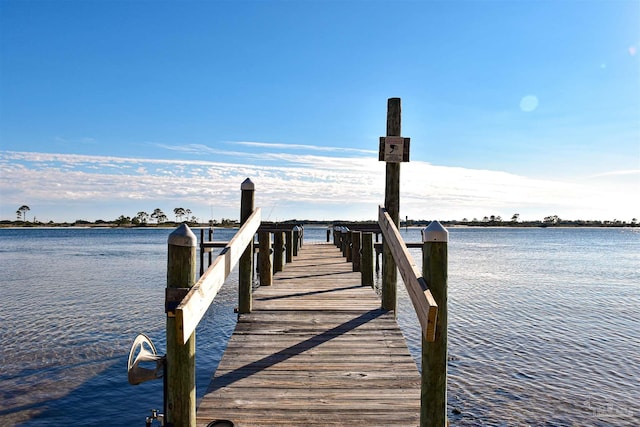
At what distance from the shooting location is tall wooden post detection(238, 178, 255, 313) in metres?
6.38

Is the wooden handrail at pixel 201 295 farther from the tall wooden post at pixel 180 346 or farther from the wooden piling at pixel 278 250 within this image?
the wooden piling at pixel 278 250

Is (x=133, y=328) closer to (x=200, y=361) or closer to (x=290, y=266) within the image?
(x=200, y=361)

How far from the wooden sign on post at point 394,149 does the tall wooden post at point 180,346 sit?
4.11m

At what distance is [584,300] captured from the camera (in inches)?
791

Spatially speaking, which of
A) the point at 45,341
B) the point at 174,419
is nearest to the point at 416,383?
the point at 174,419

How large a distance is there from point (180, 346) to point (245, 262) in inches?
118

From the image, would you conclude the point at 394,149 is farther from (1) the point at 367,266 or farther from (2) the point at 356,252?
(2) the point at 356,252

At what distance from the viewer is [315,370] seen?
482cm

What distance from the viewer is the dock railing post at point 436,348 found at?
3.44 meters

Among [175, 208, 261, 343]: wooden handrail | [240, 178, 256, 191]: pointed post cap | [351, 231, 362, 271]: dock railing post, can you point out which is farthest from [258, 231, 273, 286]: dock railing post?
[175, 208, 261, 343]: wooden handrail

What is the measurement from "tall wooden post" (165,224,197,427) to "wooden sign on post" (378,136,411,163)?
4.11 metres

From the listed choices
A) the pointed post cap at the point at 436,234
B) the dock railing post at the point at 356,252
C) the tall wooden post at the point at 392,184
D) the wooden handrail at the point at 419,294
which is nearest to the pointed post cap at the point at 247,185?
the tall wooden post at the point at 392,184

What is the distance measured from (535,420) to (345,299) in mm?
3788

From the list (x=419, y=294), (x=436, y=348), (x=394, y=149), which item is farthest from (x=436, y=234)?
(x=394, y=149)
